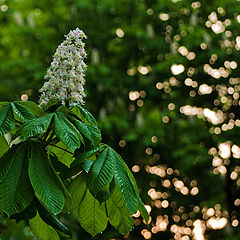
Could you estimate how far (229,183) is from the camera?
800 centimetres

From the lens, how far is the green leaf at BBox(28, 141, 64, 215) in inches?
68.9

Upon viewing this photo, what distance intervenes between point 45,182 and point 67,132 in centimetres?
21

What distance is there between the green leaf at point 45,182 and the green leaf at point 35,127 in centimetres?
12

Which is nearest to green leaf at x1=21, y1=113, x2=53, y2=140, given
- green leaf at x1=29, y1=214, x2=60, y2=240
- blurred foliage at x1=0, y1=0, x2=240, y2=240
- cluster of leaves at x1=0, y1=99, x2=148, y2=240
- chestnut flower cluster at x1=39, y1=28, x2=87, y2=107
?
cluster of leaves at x1=0, y1=99, x2=148, y2=240

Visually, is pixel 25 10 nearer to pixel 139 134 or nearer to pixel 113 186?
pixel 139 134

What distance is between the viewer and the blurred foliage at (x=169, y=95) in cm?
767

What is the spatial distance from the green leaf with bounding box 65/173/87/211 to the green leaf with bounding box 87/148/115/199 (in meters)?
0.18

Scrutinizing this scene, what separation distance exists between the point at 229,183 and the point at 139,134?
1856 millimetres

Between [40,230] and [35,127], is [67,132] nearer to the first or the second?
[35,127]

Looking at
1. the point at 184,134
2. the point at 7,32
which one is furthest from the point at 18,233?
the point at 7,32

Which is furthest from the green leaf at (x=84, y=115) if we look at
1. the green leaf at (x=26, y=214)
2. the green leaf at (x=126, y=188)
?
the green leaf at (x=26, y=214)

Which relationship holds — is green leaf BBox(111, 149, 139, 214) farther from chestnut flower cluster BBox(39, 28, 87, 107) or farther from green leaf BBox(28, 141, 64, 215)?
chestnut flower cluster BBox(39, 28, 87, 107)

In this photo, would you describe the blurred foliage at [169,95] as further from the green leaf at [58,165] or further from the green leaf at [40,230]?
the green leaf at [58,165]

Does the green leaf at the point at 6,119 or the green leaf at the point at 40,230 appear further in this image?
the green leaf at the point at 40,230
